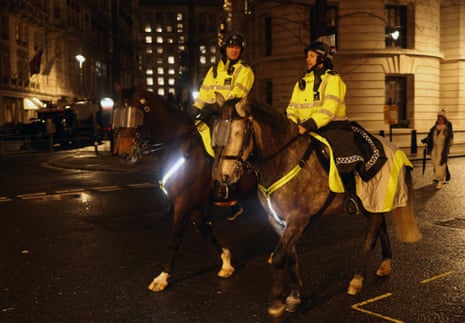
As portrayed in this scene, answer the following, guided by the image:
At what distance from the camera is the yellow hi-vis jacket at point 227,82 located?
6430mm

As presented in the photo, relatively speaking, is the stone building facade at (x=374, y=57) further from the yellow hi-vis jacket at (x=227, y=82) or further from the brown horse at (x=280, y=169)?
the brown horse at (x=280, y=169)

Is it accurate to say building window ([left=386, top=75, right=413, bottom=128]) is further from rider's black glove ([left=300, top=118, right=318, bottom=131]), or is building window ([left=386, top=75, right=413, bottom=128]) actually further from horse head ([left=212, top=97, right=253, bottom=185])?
horse head ([left=212, top=97, right=253, bottom=185])

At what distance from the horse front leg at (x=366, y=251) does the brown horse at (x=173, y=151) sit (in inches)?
57.2

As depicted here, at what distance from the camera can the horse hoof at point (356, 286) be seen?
5.51m

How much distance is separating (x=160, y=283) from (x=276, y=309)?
1509mm

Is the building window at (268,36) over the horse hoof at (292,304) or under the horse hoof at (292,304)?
over

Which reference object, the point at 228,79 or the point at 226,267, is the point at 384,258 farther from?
the point at 228,79

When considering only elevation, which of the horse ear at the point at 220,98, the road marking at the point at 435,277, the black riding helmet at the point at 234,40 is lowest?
the road marking at the point at 435,277

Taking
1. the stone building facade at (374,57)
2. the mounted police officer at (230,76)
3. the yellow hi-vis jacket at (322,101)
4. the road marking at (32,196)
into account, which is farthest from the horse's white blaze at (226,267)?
the stone building facade at (374,57)

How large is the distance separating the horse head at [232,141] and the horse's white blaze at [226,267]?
2.02m

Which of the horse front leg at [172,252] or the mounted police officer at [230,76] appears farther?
the mounted police officer at [230,76]

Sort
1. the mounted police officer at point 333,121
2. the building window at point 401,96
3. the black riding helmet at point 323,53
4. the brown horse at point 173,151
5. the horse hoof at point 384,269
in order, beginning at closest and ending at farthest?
the mounted police officer at point 333,121, the black riding helmet at point 323,53, the brown horse at point 173,151, the horse hoof at point 384,269, the building window at point 401,96

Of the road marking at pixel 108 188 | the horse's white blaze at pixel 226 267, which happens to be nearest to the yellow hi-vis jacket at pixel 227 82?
the horse's white blaze at pixel 226 267

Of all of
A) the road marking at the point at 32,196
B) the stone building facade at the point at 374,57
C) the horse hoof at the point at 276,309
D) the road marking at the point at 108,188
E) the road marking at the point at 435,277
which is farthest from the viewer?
the stone building facade at the point at 374,57
